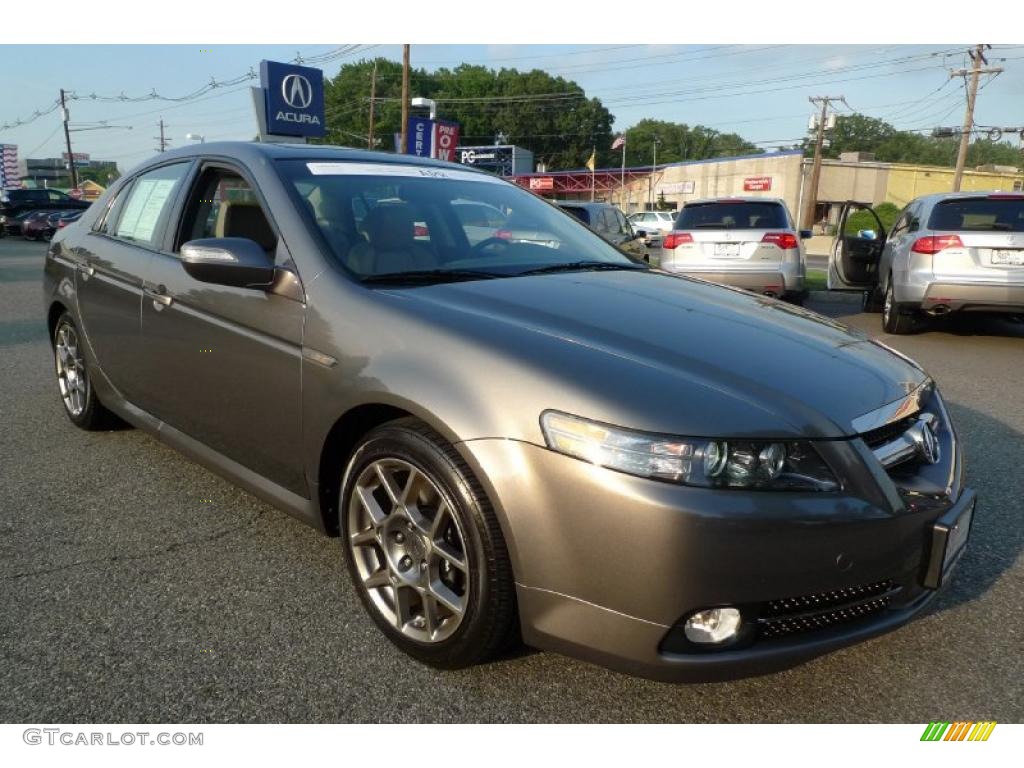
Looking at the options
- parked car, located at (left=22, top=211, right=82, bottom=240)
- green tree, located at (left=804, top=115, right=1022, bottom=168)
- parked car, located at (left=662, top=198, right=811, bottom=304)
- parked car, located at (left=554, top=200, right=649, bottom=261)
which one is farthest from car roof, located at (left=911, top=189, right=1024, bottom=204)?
green tree, located at (left=804, top=115, right=1022, bottom=168)

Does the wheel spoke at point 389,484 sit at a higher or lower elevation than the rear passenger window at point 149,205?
lower

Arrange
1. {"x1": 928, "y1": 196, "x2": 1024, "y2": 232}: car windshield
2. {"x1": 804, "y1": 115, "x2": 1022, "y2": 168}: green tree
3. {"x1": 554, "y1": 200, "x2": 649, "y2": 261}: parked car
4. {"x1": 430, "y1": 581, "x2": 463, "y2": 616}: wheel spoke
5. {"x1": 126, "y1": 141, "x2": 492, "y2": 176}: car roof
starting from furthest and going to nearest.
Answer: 1. {"x1": 804, "y1": 115, "x2": 1022, "y2": 168}: green tree
2. {"x1": 554, "y1": 200, "x2": 649, "y2": 261}: parked car
3. {"x1": 928, "y1": 196, "x2": 1024, "y2": 232}: car windshield
4. {"x1": 126, "y1": 141, "x2": 492, "y2": 176}: car roof
5. {"x1": 430, "y1": 581, "x2": 463, "y2": 616}: wheel spoke

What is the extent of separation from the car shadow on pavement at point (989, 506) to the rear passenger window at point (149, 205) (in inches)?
137

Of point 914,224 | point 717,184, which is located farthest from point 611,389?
point 717,184

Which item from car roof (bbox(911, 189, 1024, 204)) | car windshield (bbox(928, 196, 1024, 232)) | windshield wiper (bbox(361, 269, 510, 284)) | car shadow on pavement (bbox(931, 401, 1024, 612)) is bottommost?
car shadow on pavement (bbox(931, 401, 1024, 612))

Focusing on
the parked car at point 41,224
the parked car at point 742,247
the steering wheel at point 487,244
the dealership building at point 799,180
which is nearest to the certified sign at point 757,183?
the dealership building at point 799,180

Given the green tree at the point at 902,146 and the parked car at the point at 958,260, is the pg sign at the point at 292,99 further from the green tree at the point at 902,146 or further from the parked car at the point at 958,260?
the green tree at the point at 902,146

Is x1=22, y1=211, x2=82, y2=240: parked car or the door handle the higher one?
the door handle

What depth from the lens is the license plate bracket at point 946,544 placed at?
210cm

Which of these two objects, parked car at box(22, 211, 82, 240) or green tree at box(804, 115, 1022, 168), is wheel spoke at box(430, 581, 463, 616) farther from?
green tree at box(804, 115, 1022, 168)

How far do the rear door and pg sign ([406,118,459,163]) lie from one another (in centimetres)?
1634

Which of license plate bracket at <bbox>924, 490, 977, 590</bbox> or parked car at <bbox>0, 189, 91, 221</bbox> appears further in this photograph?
parked car at <bbox>0, 189, 91, 221</bbox>

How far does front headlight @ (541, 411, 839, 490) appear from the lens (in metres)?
1.89

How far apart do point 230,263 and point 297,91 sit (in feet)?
63.7
